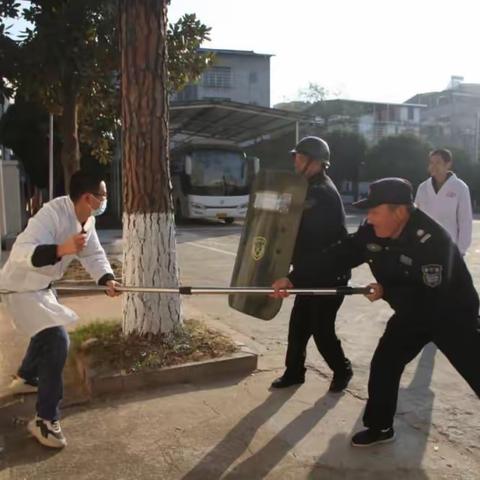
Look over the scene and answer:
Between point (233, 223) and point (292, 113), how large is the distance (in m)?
5.01

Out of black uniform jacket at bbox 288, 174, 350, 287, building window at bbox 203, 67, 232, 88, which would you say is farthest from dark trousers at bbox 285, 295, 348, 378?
building window at bbox 203, 67, 232, 88

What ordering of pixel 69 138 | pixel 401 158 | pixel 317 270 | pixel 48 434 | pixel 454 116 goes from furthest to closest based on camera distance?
pixel 454 116 → pixel 401 158 → pixel 69 138 → pixel 317 270 → pixel 48 434

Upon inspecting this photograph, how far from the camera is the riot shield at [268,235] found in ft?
13.7

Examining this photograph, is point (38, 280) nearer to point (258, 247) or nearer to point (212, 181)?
point (258, 247)

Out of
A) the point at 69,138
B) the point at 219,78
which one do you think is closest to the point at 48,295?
the point at 69,138

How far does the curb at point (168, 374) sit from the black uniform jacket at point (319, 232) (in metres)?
0.92

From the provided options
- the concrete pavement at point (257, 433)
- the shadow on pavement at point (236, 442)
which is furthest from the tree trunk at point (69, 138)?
the shadow on pavement at point (236, 442)

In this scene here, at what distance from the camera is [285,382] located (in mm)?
4402

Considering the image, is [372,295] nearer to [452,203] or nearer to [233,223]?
[452,203]

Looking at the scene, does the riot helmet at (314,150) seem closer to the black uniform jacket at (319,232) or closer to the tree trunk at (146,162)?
the black uniform jacket at (319,232)

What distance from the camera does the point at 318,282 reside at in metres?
4.11

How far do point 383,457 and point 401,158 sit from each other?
38225 mm

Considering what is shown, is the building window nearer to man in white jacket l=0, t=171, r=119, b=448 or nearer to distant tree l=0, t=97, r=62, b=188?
distant tree l=0, t=97, r=62, b=188

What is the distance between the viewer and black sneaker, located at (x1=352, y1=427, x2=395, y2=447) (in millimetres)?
3432
